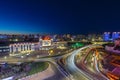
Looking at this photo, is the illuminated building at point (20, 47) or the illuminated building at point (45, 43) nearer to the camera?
the illuminated building at point (20, 47)

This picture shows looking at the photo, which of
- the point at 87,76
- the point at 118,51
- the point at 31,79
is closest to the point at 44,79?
the point at 31,79

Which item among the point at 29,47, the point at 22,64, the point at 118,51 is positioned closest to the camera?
the point at 118,51

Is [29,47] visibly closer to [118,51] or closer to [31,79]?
[118,51]

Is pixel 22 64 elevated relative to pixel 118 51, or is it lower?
lower

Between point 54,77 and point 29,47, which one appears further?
point 29,47

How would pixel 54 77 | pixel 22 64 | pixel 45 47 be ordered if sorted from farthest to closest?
pixel 45 47 → pixel 22 64 → pixel 54 77

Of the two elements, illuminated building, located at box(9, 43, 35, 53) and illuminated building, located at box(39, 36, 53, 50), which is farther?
illuminated building, located at box(39, 36, 53, 50)

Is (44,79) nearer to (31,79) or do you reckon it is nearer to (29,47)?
(31,79)

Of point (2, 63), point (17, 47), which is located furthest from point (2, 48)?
point (2, 63)

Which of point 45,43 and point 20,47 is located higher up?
point 45,43

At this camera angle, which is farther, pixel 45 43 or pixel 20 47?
pixel 45 43
